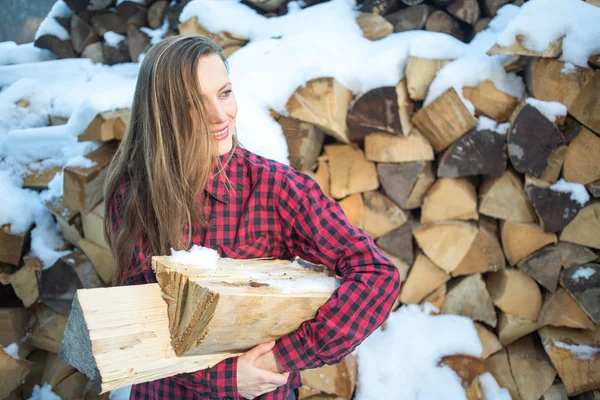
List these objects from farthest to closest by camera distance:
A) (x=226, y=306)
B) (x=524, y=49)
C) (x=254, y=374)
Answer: (x=524, y=49) → (x=254, y=374) → (x=226, y=306)

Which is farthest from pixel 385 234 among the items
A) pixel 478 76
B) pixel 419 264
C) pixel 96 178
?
pixel 96 178

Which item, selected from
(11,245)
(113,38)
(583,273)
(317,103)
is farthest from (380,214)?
(113,38)

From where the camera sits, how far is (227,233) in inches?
42.9

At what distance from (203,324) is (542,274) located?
1.68 metres

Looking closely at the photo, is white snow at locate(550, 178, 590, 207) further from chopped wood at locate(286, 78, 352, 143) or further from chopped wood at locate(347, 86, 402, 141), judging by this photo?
chopped wood at locate(286, 78, 352, 143)

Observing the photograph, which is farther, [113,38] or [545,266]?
[113,38]

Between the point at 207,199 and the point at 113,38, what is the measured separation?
84.8 inches

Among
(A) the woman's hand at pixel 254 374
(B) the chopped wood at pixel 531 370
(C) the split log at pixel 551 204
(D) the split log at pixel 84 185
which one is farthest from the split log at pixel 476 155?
(D) the split log at pixel 84 185

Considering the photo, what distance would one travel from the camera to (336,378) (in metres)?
1.83

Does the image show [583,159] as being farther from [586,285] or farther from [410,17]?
[410,17]

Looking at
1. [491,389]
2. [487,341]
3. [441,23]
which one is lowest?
[491,389]

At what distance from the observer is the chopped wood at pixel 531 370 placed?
77.9 inches

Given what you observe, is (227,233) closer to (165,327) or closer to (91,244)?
(165,327)

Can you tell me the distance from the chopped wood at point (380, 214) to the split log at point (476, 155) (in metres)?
0.27
